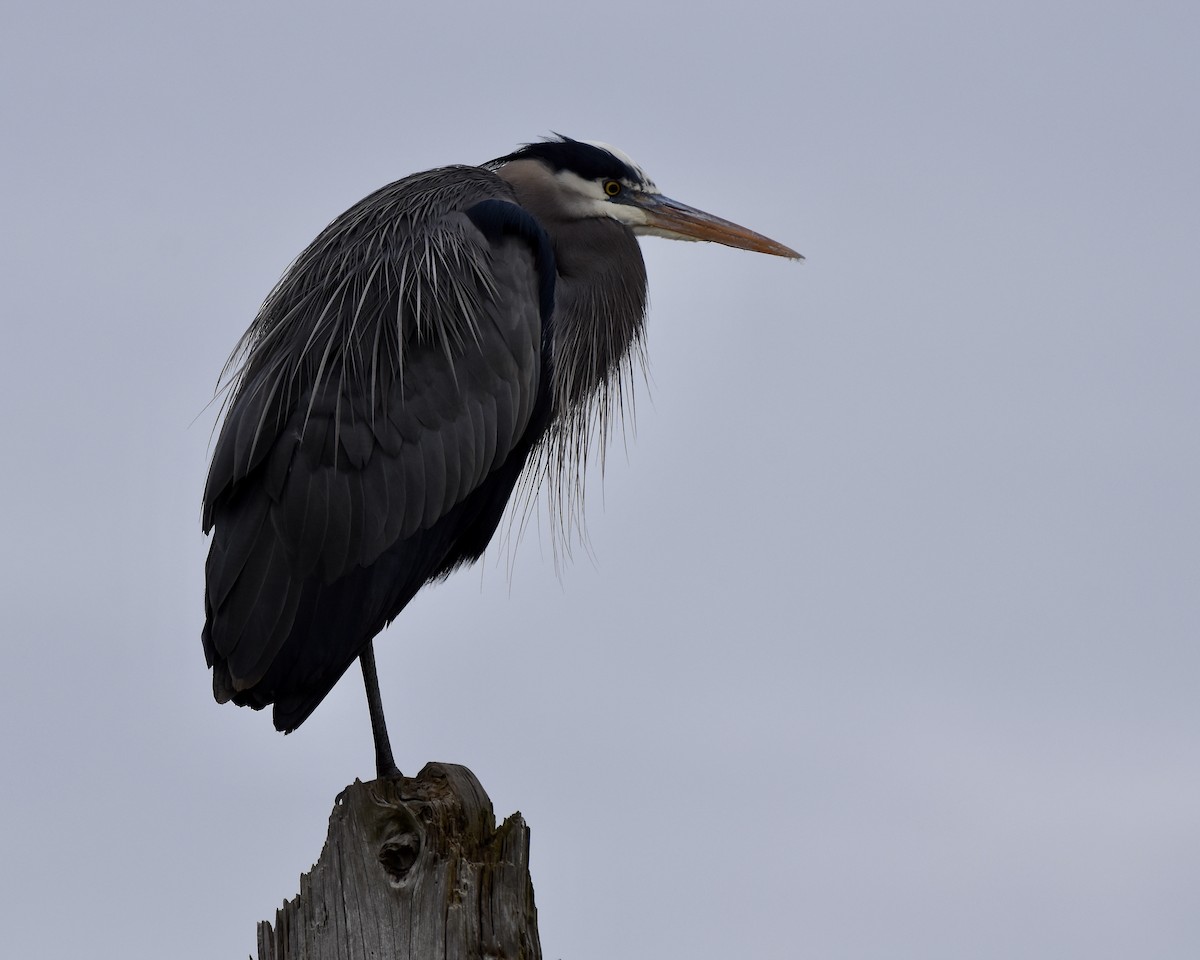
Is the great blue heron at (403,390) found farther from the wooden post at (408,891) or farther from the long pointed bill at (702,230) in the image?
the wooden post at (408,891)

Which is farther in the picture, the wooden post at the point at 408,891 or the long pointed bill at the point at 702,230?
the long pointed bill at the point at 702,230

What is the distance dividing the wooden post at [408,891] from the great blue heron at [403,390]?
0.99m

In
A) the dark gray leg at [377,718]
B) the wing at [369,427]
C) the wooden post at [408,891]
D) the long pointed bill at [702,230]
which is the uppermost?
the long pointed bill at [702,230]

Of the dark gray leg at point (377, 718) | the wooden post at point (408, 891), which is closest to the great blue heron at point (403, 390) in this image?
the dark gray leg at point (377, 718)

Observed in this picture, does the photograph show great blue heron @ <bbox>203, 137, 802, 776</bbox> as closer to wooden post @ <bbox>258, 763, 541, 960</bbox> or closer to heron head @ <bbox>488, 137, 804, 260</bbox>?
heron head @ <bbox>488, 137, 804, 260</bbox>

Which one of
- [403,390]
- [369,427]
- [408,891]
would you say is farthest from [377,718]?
[408,891]

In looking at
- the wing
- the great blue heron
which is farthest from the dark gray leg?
the wing

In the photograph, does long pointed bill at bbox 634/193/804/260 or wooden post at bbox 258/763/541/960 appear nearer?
wooden post at bbox 258/763/541/960

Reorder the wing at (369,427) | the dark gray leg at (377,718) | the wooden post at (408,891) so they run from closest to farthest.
Answer: the wooden post at (408,891) → the wing at (369,427) → the dark gray leg at (377,718)

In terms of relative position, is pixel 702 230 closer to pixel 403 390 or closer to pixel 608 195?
pixel 608 195

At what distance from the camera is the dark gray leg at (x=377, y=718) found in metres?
4.93

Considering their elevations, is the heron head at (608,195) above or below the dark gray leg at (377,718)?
above

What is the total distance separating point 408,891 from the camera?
11.7 feet

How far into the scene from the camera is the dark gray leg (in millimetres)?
4934
